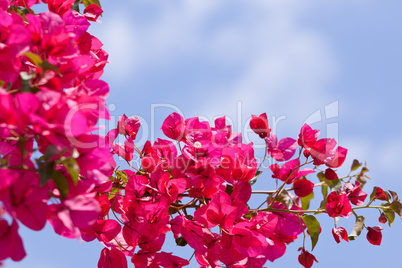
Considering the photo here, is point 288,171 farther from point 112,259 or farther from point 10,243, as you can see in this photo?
point 10,243

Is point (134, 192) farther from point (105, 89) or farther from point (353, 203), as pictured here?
point (353, 203)

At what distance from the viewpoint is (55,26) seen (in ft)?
2.75

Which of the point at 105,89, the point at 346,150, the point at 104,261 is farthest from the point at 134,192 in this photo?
the point at 346,150

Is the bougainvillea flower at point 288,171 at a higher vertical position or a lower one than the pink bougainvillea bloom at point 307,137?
lower

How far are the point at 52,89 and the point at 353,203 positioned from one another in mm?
853

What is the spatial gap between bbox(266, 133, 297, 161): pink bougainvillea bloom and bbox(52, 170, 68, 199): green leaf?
66 centimetres

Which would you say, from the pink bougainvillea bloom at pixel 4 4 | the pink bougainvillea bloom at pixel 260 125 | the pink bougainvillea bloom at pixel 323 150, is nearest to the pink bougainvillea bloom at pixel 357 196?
the pink bougainvillea bloom at pixel 323 150

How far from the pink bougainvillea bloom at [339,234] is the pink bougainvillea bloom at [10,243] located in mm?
805

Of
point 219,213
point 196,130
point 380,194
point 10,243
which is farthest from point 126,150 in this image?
point 380,194

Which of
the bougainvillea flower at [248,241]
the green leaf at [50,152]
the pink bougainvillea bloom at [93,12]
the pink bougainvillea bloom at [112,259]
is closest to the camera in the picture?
Result: the green leaf at [50,152]

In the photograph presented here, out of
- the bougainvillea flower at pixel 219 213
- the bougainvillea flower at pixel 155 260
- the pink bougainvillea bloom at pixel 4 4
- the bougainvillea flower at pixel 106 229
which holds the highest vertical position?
the pink bougainvillea bloom at pixel 4 4

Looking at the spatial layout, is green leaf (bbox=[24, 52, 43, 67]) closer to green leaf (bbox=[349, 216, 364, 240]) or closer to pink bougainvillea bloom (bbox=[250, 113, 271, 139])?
pink bougainvillea bloom (bbox=[250, 113, 271, 139])

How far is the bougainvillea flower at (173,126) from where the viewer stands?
121cm

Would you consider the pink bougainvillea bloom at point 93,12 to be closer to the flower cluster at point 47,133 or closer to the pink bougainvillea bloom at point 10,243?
the flower cluster at point 47,133
